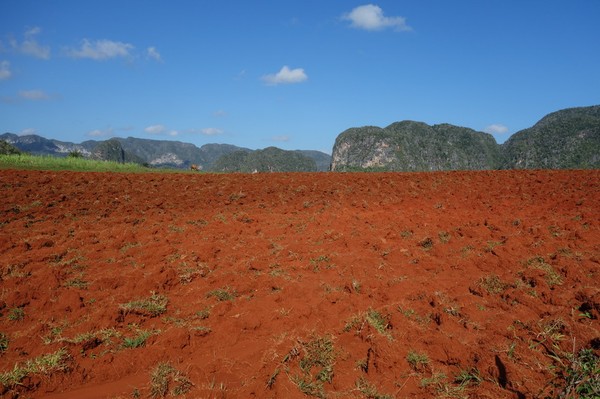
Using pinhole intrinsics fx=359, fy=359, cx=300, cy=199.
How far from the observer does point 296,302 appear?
5.37 metres

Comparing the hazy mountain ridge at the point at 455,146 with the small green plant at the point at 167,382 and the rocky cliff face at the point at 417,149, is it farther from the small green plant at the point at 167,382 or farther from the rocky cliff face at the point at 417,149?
the small green plant at the point at 167,382

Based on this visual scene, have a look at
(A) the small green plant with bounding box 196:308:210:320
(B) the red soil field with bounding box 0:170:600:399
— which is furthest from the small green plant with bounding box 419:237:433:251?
(A) the small green plant with bounding box 196:308:210:320

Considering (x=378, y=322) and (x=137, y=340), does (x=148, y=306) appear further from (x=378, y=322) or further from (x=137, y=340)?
(x=378, y=322)

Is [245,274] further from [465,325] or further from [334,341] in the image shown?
[465,325]

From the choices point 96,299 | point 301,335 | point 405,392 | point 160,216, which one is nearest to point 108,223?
point 160,216

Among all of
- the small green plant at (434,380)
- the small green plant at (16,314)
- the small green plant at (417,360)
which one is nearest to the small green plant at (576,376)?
the small green plant at (434,380)

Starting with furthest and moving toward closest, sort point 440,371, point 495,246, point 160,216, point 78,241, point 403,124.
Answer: point 403,124, point 160,216, point 78,241, point 495,246, point 440,371

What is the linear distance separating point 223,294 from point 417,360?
3.09 meters

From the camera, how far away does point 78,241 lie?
835cm

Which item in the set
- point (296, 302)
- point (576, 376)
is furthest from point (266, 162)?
point (576, 376)

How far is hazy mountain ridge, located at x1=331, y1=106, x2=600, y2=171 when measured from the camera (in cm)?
9338

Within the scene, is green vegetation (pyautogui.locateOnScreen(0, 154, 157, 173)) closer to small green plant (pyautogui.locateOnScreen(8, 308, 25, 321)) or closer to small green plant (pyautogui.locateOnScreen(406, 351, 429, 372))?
small green plant (pyautogui.locateOnScreen(8, 308, 25, 321))

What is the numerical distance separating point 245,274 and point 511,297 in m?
4.29

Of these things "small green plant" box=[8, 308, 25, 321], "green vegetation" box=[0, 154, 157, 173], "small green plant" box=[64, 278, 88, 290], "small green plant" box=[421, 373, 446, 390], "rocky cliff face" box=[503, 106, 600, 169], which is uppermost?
"rocky cliff face" box=[503, 106, 600, 169]
